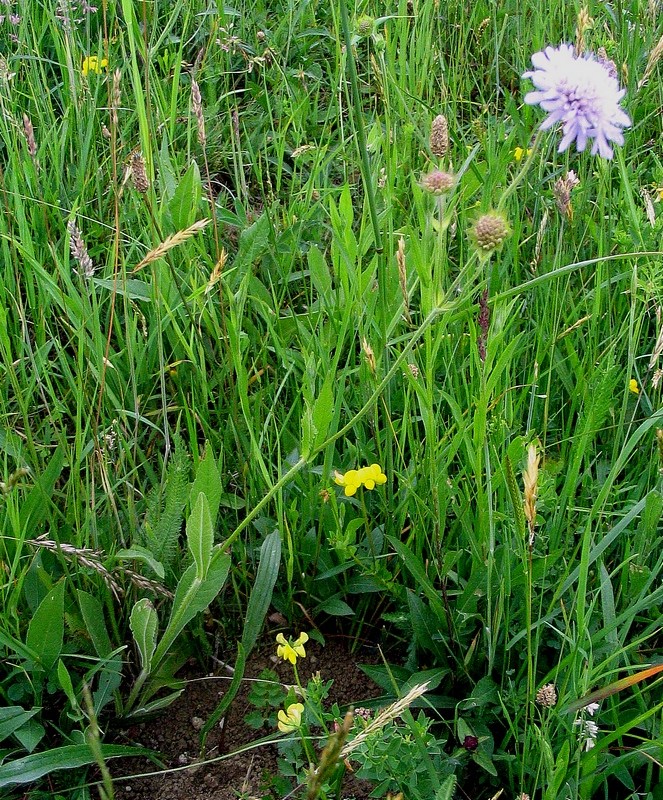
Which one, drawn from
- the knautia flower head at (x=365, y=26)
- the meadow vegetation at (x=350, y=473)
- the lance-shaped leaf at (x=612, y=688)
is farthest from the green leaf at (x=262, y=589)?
the knautia flower head at (x=365, y=26)

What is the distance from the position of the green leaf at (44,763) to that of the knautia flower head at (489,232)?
2.61ft

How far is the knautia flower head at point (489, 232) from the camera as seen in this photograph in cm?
92

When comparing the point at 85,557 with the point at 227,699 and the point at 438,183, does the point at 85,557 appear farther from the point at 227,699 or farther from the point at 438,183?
the point at 438,183

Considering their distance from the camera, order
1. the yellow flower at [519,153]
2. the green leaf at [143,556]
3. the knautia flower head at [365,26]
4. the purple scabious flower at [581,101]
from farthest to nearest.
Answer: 1. the yellow flower at [519,153]
2. the knautia flower head at [365,26]
3. the green leaf at [143,556]
4. the purple scabious flower at [581,101]

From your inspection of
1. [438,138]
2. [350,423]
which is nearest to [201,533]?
[350,423]

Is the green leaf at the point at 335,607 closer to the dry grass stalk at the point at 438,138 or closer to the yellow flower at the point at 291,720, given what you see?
the yellow flower at the point at 291,720

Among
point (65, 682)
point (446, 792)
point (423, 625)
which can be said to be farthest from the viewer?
point (423, 625)

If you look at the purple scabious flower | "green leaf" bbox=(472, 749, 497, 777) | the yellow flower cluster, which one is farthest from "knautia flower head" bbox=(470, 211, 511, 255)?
"green leaf" bbox=(472, 749, 497, 777)

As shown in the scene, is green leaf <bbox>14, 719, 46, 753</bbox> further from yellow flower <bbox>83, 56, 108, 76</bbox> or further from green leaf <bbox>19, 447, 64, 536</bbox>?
yellow flower <bbox>83, 56, 108, 76</bbox>

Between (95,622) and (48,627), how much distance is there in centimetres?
7

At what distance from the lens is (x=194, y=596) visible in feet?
3.53

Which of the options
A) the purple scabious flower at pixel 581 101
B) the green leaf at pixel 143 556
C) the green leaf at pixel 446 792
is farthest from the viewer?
the green leaf at pixel 143 556

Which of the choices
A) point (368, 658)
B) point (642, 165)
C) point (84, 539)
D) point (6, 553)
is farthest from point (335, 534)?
point (642, 165)

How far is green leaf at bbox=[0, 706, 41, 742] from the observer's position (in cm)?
104
